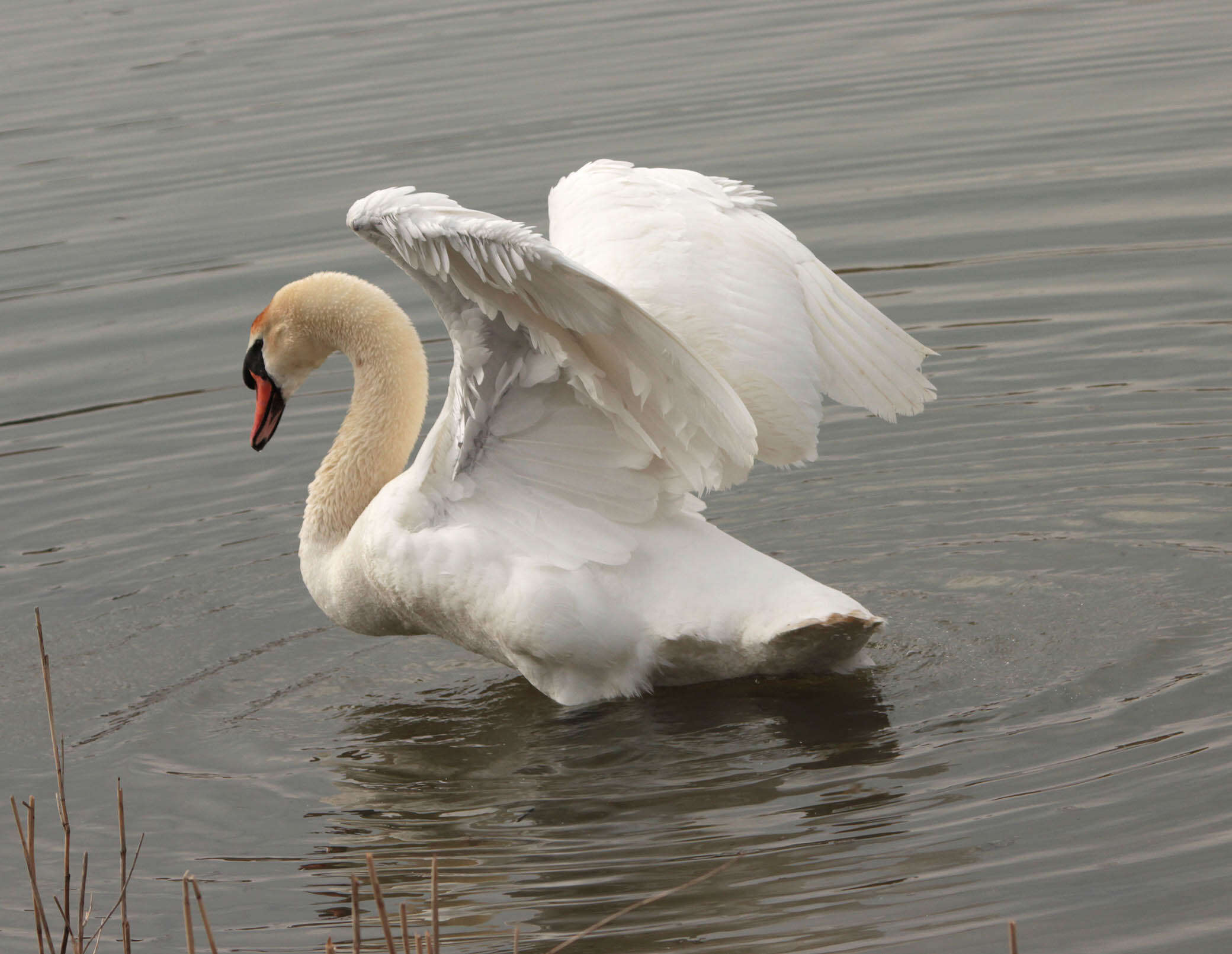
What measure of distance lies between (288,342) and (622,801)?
2.47 m

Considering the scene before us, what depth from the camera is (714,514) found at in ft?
24.2

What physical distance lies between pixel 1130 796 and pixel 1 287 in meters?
8.67

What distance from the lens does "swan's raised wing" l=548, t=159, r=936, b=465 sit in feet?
19.0

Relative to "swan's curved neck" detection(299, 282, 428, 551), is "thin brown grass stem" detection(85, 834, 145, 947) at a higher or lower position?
lower

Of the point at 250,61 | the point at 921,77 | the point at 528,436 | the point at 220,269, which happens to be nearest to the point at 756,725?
the point at 528,436

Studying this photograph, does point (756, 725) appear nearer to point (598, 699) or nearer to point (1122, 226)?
point (598, 699)

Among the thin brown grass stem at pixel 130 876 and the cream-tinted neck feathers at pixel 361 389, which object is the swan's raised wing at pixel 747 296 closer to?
the cream-tinted neck feathers at pixel 361 389

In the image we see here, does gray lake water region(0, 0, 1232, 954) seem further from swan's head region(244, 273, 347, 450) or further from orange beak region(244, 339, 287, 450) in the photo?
swan's head region(244, 273, 347, 450)

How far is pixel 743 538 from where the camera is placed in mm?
7090

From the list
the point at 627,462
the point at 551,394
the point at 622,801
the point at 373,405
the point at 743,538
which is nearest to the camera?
the point at 622,801

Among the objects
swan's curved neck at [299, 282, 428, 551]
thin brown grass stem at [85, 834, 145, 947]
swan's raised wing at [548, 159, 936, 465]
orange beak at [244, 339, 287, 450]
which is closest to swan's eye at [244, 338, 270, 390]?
orange beak at [244, 339, 287, 450]

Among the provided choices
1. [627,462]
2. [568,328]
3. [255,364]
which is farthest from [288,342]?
[568,328]

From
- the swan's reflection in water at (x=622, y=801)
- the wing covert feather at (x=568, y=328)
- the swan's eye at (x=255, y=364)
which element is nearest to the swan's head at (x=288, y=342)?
the swan's eye at (x=255, y=364)

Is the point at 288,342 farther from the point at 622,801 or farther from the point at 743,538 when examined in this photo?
the point at 622,801
